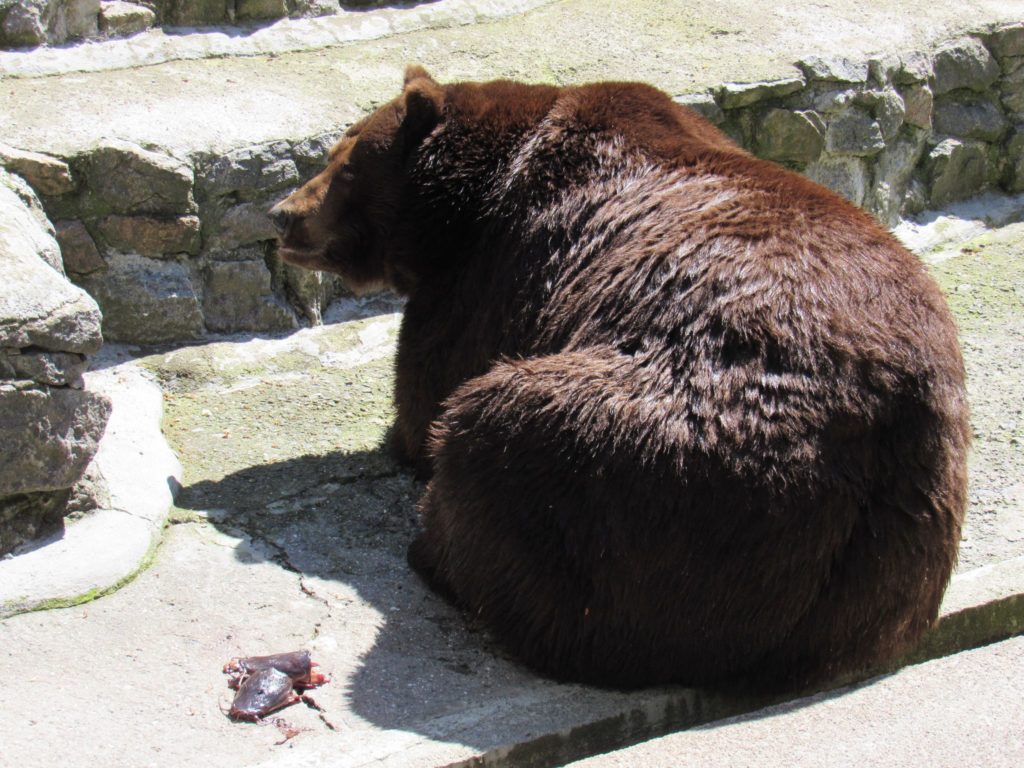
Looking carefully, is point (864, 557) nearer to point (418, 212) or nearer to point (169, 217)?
point (418, 212)

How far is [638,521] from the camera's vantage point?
3.53m

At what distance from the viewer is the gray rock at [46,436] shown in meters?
4.14

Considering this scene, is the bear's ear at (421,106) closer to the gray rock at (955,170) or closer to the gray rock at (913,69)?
the gray rock at (913,69)

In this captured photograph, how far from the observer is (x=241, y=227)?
5.99 m

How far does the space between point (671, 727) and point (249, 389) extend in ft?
9.68

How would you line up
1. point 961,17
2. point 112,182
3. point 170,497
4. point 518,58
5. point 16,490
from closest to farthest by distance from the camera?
point 16,490
point 170,497
point 112,182
point 518,58
point 961,17

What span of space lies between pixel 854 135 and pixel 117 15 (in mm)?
4121

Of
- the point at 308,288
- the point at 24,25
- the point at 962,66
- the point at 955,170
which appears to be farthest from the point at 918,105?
the point at 24,25

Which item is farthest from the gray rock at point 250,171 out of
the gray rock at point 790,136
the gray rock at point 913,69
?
the gray rock at point 913,69

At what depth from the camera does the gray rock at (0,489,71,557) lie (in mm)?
4285

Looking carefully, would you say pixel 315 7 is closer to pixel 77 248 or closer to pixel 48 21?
pixel 48 21

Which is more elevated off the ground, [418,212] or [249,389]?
[418,212]

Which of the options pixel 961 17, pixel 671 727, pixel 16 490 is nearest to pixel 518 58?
pixel 961 17

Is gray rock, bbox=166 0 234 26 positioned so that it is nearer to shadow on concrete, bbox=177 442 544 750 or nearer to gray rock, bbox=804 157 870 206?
shadow on concrete, bbox=177 442 544 750
